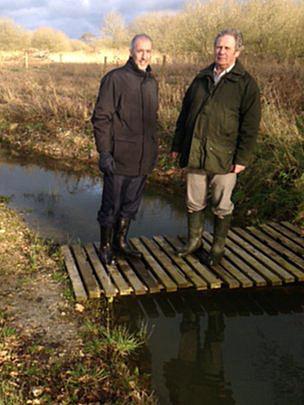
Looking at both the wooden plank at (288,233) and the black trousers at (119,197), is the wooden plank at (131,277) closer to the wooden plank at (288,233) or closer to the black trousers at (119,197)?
the black trousers at (119,197)

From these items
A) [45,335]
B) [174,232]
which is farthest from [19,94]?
[45,335]

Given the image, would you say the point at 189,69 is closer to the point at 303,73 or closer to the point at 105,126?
the point at 303,73

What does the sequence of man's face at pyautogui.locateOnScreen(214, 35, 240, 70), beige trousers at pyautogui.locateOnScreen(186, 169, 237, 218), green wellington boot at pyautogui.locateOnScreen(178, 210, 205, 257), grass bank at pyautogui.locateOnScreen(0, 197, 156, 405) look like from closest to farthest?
grass bank at pyautogui.locateOnScreen(0, 197, 156, 405) < man's face at pyautogui.locateOnScreen(214, 35, 240, 70) < beige trousers at pyautogui.locateOnScreen(186, 169, 237, 218) < green wellington boot at pyautogui.locateOnScreen(178, 210, 205, 257)

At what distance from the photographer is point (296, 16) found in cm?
1883

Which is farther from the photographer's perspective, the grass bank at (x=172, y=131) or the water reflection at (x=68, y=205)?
the grass bank at (x=172, y=131)

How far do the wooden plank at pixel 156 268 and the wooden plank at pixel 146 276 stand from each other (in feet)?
0.17

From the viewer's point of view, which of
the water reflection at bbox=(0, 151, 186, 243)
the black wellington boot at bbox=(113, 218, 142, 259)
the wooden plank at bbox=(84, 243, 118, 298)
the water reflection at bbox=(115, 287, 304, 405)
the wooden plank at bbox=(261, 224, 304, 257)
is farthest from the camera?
the water reflection at bbox=(0, 151, 186, 243)

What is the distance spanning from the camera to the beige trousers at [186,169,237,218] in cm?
430

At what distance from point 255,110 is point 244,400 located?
→ 2.49m

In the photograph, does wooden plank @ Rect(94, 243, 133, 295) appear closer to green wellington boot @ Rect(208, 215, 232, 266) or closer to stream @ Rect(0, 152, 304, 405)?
stream @ Rect(0, 152, 304, 405)

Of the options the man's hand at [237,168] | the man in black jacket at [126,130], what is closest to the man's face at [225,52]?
the man in black jacket at [126,130]

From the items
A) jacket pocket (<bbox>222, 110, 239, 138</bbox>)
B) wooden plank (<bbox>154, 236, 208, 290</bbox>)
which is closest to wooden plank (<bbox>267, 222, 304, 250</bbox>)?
wooden plank (<bbox>154, 236, 208, 290</bbox>)

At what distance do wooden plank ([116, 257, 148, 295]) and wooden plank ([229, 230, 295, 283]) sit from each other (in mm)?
1520

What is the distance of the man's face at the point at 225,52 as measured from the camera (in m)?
3.66
